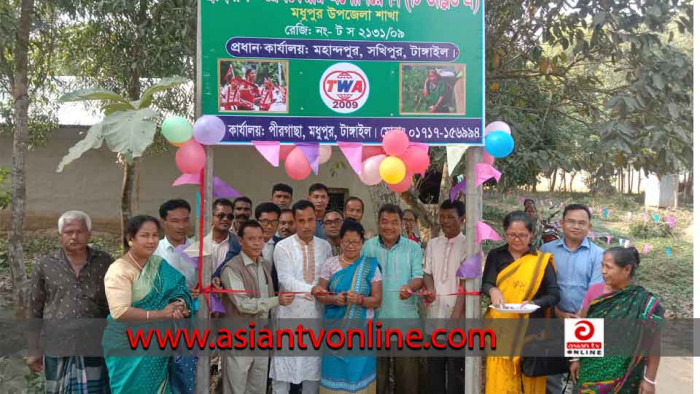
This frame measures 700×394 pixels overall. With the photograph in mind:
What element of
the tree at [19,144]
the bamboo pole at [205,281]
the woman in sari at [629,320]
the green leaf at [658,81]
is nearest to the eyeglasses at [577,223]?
the woman in sari at [629,320]

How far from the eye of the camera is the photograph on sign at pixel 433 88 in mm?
3615

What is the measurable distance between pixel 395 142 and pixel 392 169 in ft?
0.54

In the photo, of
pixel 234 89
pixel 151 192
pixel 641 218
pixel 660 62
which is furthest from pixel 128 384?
pixel 641 218

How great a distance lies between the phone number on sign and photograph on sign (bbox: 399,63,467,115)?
10cm

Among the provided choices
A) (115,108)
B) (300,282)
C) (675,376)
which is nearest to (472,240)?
(300,282)

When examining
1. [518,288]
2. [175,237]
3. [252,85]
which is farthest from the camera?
[175,237]

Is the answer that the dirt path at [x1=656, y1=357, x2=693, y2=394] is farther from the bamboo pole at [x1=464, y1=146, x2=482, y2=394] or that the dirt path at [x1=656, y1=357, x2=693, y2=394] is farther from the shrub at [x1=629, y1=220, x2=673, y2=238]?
the shrub at [x1=629, y1=220, x2=673, y2=238]

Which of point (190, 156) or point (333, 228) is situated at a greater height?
point (190, 156)

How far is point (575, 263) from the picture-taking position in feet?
13.1

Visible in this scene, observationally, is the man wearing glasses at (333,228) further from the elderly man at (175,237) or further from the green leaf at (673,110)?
the green leaf at (673,110)

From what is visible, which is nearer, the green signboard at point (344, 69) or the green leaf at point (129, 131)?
the green leaf at point (129, 131)

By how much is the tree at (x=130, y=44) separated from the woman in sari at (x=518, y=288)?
3325mm

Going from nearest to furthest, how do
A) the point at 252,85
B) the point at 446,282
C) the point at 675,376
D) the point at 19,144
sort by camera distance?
the point at 252,85
the point at 446,282
the point at 19,144
the point at 675,376

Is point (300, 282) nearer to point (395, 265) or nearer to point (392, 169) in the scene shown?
point (395, 265)
